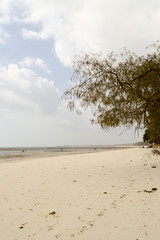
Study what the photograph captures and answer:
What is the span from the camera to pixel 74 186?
6.50m

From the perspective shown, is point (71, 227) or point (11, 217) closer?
point (71, 227)

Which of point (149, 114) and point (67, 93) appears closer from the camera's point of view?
point (67, 93)

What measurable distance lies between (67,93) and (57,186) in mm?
Answer: 4542

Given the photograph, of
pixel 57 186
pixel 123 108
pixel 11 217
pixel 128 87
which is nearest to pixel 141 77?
pixel 128 87

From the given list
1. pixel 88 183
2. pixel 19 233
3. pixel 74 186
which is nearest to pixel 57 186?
pixel 74 186

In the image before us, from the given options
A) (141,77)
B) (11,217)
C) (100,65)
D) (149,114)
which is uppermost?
(100,65)

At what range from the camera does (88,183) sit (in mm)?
6836

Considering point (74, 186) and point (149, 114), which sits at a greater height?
point (149, 114)

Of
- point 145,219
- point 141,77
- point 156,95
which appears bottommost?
point 145,219

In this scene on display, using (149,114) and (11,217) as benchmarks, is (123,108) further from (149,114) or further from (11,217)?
(11,217)

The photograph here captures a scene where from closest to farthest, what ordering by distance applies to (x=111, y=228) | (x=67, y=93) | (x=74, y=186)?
(x=111, y=228) < (x=74, y=186) < (x=67, y=93)

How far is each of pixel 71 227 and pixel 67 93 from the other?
21.5 ft

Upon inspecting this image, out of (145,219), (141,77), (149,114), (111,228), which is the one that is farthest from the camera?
(149,114)

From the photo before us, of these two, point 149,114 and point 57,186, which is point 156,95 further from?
point 57,186
